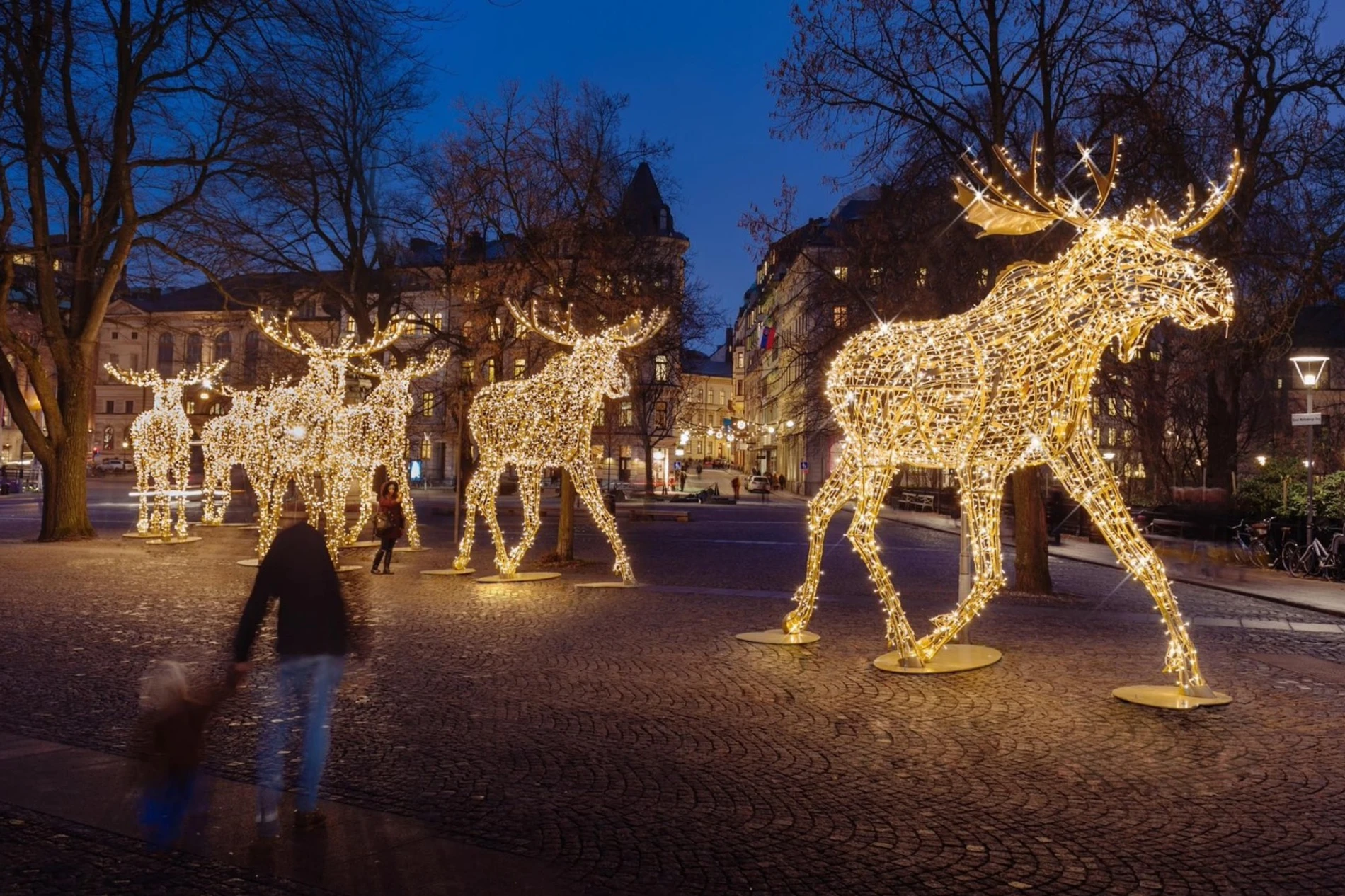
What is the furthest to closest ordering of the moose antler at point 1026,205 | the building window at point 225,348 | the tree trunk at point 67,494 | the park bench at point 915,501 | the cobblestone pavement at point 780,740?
the building window at point 225,348
the park bench at point 915,501
the tree trunk at point 67,494
the moose antler at point 1026,205
the cobblestone pavement at point 780,740

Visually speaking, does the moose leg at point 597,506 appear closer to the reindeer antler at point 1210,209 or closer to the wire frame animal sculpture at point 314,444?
the wire frame animal sculpture at point 314,444

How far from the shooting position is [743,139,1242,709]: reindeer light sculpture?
26.9 feet

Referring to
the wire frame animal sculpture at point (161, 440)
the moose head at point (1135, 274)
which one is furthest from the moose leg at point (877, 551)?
the wire frame animal sculpture at point (161, 440)

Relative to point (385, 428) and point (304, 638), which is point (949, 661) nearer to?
point (304, 638)

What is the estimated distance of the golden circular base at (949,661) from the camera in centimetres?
926

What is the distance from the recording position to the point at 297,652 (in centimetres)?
540

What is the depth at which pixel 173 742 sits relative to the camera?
5316mm

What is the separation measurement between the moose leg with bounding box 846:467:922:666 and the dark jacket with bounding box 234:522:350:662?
16.3 ft

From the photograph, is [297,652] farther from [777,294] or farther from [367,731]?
[777,294]

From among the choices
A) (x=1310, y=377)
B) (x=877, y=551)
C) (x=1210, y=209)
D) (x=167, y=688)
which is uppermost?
(x=1210, y=209)

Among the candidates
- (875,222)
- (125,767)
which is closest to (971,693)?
(125,767)

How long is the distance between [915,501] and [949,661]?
3631 centimetres

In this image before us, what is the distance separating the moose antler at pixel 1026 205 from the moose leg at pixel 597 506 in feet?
22.5

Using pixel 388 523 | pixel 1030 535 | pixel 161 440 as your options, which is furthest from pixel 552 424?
pixel 161 440
